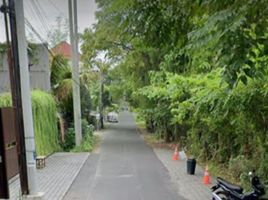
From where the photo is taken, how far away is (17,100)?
803 centimetres

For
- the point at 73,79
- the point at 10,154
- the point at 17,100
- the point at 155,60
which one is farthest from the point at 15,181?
the point at 155,60

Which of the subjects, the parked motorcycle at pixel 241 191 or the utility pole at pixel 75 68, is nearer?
the parked motorcycle at pixel 241 191

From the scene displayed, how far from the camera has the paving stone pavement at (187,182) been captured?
962 centimetres

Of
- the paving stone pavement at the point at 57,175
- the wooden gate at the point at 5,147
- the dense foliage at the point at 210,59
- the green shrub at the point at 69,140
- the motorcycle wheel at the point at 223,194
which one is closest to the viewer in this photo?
the dense foliage at the point at 210,59

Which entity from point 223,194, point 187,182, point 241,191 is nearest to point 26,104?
point 223,194

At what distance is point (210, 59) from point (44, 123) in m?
10.1

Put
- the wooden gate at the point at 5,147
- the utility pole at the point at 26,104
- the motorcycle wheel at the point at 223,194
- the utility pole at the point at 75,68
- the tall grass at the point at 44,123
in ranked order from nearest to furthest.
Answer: the motorcycle wheel at the point at 223,194 → the wooden gate at the point at 5,147 → the utility pole at the point at 26,104 → the tall grass at the point at 44,123 → the utility pole at the point at 75,68

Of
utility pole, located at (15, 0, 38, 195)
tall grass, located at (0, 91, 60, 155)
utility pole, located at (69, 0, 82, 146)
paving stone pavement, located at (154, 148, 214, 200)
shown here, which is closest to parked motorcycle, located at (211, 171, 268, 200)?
paving stone pavement, located at (154, 148, 214, 200)

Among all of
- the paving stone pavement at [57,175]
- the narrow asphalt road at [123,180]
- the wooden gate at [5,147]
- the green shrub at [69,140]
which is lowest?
the narrow asphalt road at [123,180]

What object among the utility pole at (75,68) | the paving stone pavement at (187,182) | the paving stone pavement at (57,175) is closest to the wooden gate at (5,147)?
the paving stone pavement at (57,175)

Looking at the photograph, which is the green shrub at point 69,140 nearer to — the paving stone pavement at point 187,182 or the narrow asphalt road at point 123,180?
the narrow asphalt road at point 123,180

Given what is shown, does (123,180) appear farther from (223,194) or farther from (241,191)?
(241,191)

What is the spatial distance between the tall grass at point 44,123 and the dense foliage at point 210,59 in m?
4.87

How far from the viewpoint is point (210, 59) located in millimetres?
8992
